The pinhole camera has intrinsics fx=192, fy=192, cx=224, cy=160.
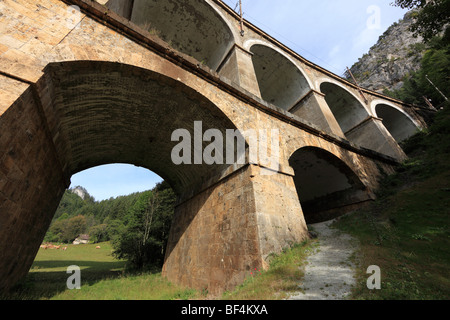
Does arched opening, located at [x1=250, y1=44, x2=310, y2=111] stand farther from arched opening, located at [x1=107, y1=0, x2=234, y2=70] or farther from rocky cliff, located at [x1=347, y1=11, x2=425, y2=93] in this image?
rocky cliff, located at [x1=347, y1=11, x2=425, y2=93]

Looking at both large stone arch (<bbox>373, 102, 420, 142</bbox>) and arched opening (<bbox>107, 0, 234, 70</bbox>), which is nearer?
arched opening (<bbox>107, 0, 234, 70</bbox>)

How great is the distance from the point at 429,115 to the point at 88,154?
31013 mm

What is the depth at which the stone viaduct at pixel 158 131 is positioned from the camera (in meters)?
3.58

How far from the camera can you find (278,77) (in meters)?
14.1

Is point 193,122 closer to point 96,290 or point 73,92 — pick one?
point 73,92

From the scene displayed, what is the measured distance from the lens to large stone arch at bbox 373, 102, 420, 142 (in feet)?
63.5

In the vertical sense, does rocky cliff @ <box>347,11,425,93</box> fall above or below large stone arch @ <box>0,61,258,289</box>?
above

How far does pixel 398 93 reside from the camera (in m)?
30.0

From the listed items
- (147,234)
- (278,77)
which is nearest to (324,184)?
(278,77)

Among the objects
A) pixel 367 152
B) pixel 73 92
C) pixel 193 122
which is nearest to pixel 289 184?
pixel 193 122

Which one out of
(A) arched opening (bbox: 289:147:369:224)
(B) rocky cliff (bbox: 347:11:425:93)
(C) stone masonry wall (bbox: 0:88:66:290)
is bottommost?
(C) stone masonry wall (bbox: 0:88:66:290)

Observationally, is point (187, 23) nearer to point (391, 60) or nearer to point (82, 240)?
point (391, 60)

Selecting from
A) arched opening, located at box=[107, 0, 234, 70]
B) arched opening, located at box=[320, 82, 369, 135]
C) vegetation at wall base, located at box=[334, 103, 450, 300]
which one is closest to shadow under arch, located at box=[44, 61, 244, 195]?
vegetation at wall base, located at box=[334, 103, 450, 300]

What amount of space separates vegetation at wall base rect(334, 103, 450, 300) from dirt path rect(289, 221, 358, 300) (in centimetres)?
22
